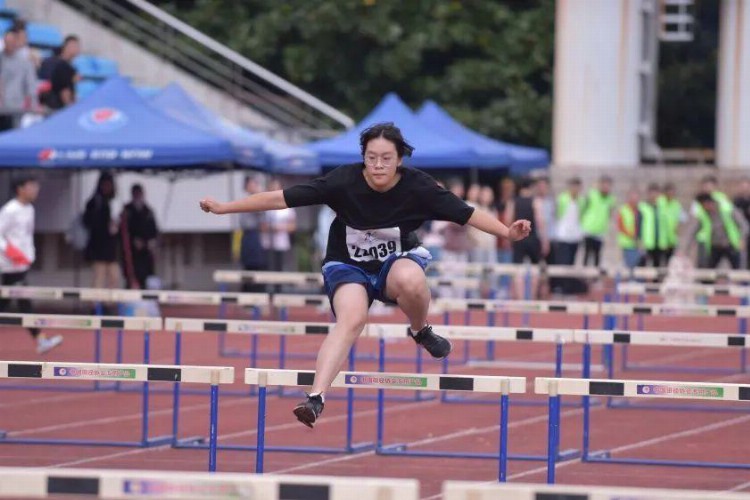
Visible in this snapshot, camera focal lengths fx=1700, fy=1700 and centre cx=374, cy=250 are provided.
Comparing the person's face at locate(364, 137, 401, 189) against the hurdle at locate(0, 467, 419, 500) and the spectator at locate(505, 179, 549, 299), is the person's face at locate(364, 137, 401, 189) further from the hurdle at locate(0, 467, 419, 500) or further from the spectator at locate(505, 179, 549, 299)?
the spectator at locate(505, 179, 549, 299)

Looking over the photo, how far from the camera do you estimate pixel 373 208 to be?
847cm

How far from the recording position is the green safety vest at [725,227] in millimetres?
24219

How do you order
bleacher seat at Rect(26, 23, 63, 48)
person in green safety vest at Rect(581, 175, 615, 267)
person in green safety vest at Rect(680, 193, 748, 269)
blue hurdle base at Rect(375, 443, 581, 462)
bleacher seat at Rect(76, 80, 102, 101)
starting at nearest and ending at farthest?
blue hurdle base at Rect(375, 443, 581, 462) < person in green safety vest at Rect(680, 193, 748, 269) < person in green safety vest at Rect(581, 175, 615, 267) < bleacher seat at Rect(76, 80, 102, 101) < bleacher seat at Rect(26, 23, 63, 48)

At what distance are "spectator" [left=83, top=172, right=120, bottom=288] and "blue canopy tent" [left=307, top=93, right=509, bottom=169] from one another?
3.53 metres

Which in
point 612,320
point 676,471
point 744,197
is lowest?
point 676,471

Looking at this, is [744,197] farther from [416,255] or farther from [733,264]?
[416,255]

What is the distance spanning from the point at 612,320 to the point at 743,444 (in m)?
3.10

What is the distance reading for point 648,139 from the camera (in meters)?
32.2

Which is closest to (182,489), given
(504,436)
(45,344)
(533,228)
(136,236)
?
(504,436)

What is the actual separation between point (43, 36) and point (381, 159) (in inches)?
780

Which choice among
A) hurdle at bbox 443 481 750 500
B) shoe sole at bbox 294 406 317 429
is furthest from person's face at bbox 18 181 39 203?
hurdle at bbox 443 481 750 500

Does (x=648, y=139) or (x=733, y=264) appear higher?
(x=648, y=139)

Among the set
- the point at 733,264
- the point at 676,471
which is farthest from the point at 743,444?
the point at 733,264

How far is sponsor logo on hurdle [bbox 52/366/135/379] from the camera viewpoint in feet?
27.5
